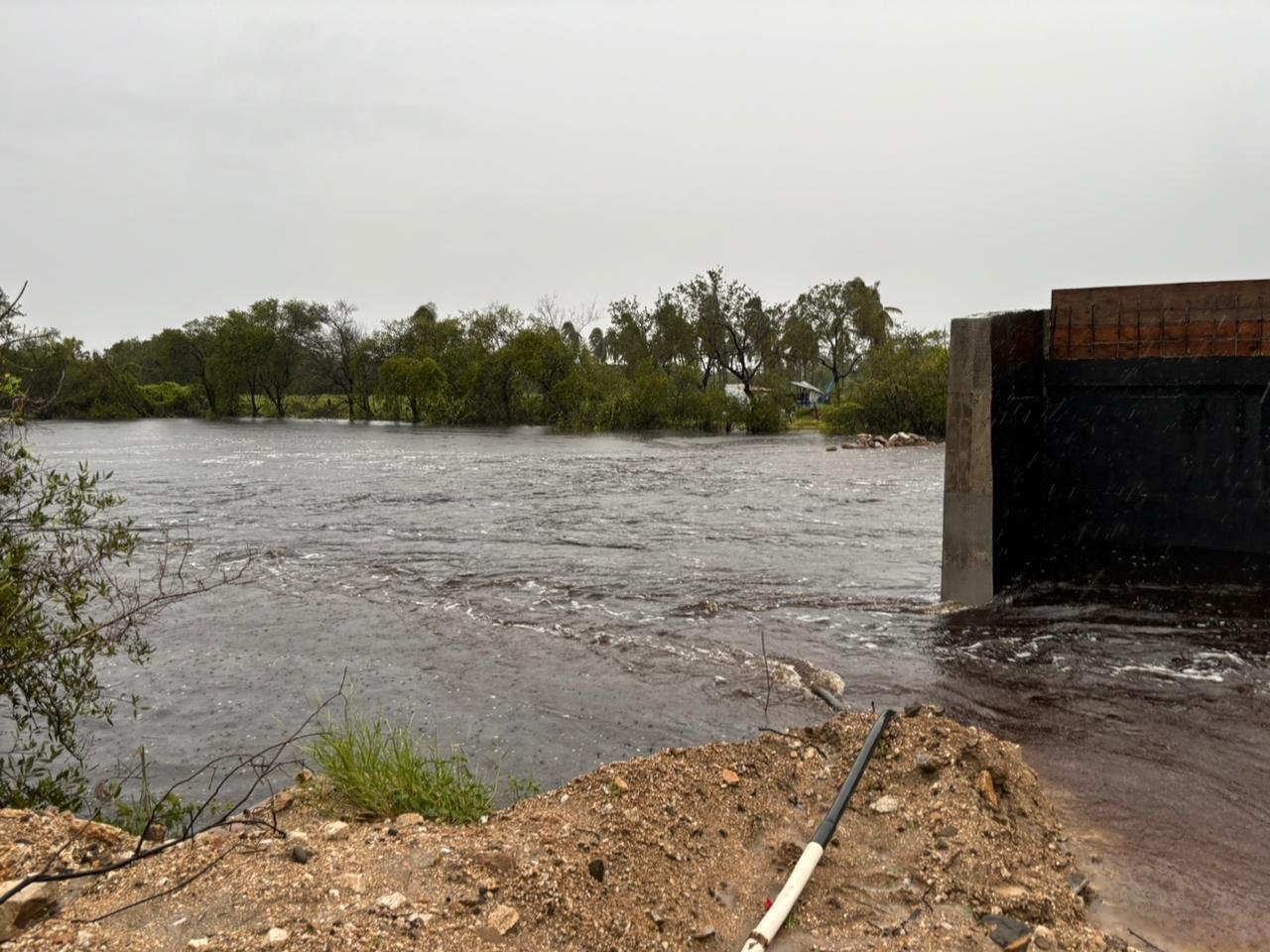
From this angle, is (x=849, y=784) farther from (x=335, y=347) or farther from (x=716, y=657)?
(x=335, y=347)

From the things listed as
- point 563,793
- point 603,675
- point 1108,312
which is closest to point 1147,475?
point 1108,312

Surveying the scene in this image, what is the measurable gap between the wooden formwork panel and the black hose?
22.4ft

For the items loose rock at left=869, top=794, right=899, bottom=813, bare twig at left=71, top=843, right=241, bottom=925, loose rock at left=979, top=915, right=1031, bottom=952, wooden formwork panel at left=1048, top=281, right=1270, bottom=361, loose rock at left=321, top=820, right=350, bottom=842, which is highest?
wooden formwork panel at left=1048, top=281, right=1270, bottom=361

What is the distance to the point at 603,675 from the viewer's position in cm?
838

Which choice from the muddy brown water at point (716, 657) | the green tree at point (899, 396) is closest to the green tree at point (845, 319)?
the green tree at point (899, 396)

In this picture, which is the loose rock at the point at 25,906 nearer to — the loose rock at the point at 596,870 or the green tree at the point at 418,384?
the loose rock at the point at 596,870

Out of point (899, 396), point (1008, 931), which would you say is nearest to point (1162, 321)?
point (1008, 931)

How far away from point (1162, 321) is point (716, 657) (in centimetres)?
619

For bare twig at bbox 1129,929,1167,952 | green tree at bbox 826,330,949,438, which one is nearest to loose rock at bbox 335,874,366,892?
bare twig at bbox 1129,929,1167,952

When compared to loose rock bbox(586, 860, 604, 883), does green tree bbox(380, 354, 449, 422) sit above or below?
above

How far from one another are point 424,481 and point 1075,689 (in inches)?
804

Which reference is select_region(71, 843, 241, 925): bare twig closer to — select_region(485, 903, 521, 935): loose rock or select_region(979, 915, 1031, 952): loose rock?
select_region(485, 903, 521, 935): loose rock

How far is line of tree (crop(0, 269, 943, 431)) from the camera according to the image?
56.2m

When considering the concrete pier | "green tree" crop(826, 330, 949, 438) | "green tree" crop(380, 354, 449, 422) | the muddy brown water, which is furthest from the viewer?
"green tree" crop(380, 354, 449, 422)
